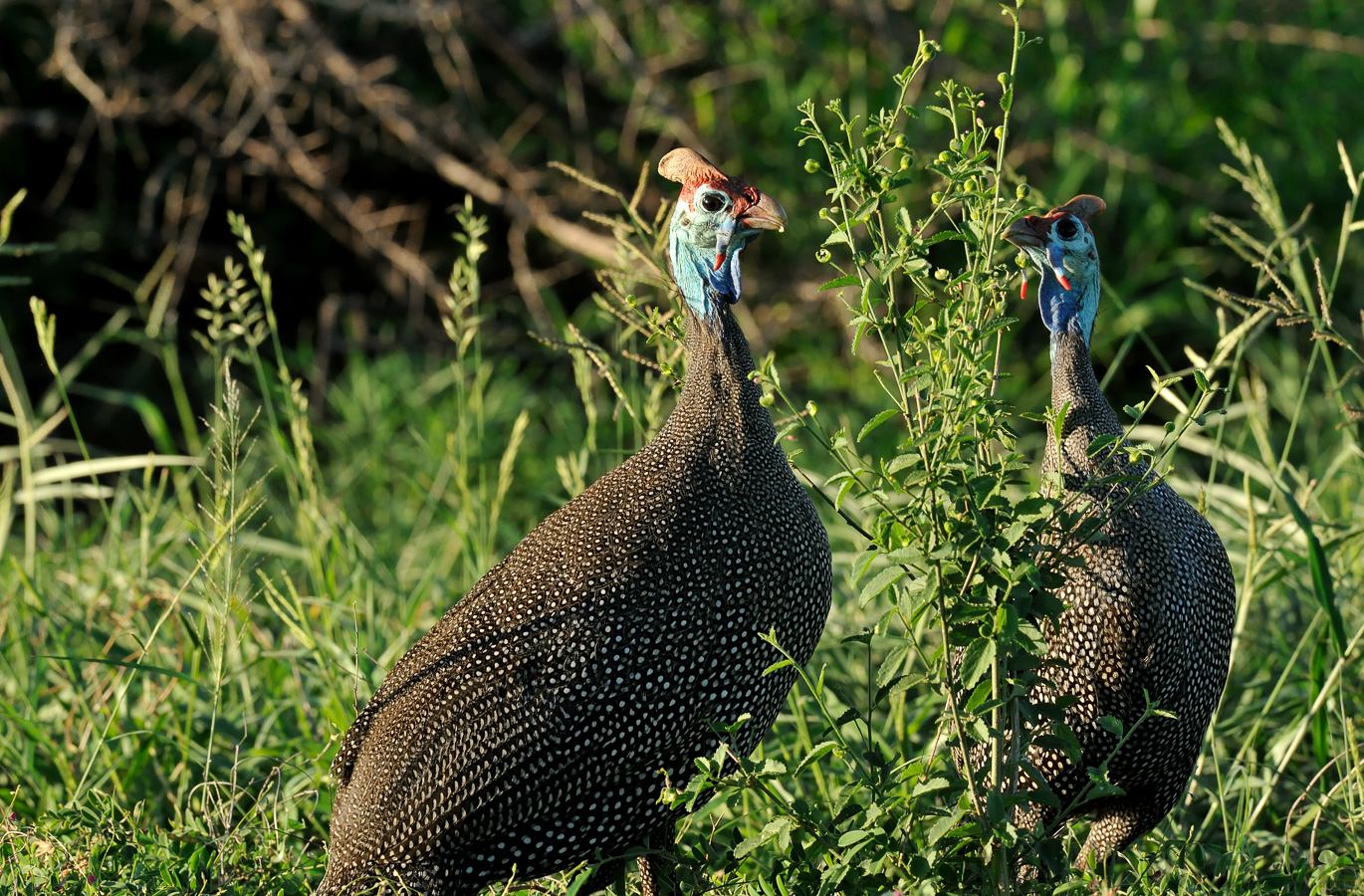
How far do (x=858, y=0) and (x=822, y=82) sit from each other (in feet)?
1.22

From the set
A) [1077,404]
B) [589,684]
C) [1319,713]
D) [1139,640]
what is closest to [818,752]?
[589,684]

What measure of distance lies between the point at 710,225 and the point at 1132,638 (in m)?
1.12

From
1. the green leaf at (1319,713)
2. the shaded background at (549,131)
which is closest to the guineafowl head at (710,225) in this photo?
the green leaf at (1319,713)

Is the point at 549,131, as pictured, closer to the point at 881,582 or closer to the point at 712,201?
the point at 712,201

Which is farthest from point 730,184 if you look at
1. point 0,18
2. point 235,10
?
point 0,18

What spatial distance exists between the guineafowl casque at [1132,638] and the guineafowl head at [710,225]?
524mm

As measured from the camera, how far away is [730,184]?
2.83m

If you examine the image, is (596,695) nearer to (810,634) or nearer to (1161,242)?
(810,634)

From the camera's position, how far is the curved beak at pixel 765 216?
110 inches

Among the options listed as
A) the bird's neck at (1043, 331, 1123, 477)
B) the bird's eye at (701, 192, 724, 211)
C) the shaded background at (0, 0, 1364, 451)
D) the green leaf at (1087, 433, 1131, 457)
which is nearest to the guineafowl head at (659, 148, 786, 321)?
the bird's eye at (701, 192, 724, 211)

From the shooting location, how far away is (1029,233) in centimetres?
290

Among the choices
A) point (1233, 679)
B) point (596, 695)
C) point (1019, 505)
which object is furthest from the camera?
point (1233, 679)

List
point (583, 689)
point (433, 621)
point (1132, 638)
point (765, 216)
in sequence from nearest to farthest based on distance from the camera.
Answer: point (583, 689)
point (1132, 638)
point (765, 216)
point (433, 621)

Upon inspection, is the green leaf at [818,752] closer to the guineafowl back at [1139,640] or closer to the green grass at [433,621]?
the green grass at [433,621]
